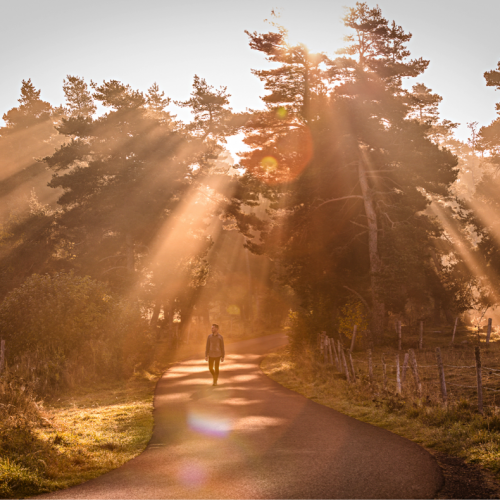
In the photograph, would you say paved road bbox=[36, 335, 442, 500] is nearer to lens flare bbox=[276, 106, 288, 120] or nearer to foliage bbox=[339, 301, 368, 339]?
foliage bbox=[339, 301, 368, 339]

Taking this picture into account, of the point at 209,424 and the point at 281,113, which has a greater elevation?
the point at 281,113

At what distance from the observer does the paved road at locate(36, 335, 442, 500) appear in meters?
6.79

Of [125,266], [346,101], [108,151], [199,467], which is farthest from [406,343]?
[199,467]

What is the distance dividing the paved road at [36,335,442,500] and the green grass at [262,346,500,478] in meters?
0.51

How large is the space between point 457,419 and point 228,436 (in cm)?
454

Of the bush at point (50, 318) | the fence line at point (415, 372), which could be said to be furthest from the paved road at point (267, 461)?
the bush at point (50, 318)

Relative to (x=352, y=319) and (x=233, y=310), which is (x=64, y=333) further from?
(x=233, y=310)

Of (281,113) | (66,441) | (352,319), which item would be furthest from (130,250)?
(66,441)

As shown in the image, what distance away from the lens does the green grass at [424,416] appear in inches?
342

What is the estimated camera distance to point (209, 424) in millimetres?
11594

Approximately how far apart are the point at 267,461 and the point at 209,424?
11.8ft

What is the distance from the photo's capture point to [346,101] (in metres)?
31.8

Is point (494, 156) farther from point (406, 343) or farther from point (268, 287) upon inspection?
point (268, 287)

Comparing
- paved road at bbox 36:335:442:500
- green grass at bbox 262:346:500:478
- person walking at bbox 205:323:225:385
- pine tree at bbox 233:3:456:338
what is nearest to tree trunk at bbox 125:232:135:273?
pine tree at bbox 233:3:456:338
